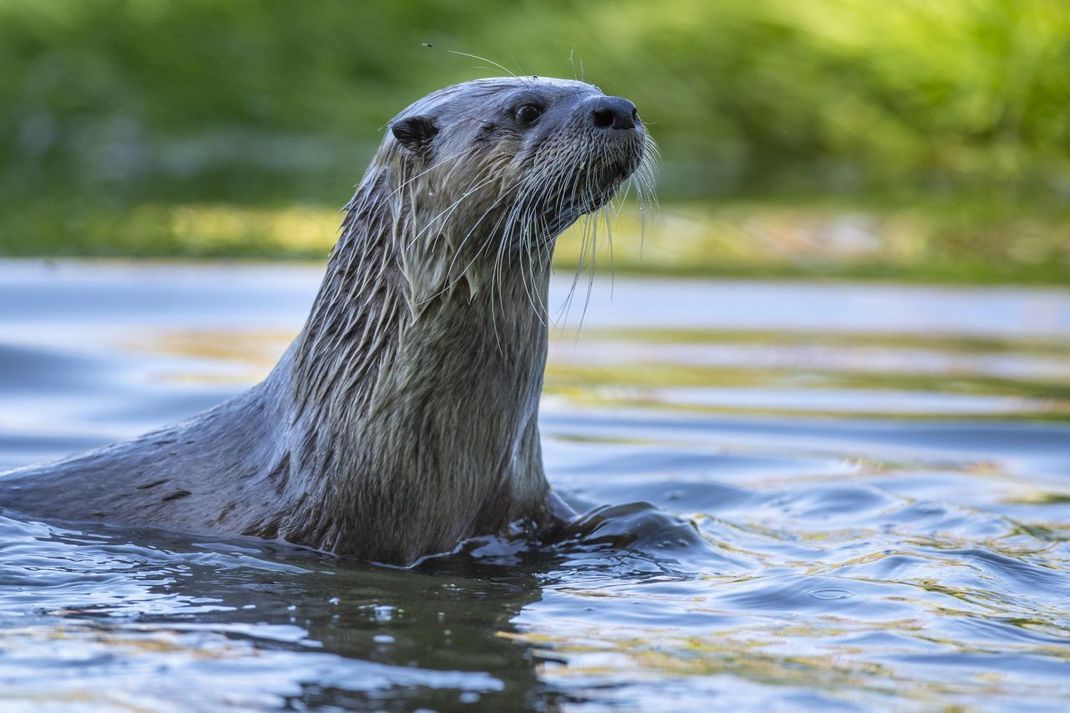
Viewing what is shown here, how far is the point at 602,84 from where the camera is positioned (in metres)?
18.5

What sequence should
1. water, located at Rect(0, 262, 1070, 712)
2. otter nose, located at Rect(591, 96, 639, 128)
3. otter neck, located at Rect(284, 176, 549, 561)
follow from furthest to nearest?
otter neck, located at Rect(284, 176, 549, 561) → otter nose, located at Rect(591, 96, 639, 128) → water, located at Rect(0, 262, 1070, 712)

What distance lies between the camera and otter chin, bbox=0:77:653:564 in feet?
14.4

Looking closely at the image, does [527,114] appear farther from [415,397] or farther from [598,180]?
[415,397]

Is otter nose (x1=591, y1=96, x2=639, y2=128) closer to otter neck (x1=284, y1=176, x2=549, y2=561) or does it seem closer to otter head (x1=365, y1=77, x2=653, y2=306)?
otter head (x1=365, y1=77, x2=653, y2=306)

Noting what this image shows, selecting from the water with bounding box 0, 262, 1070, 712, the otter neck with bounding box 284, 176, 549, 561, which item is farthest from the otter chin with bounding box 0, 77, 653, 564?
the water with bounding box 0, 262, 1070, 712

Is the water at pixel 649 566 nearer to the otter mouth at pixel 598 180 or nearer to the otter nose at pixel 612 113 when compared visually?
the otter mouth at pixel 598 180

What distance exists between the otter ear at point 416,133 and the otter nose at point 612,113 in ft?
1.47

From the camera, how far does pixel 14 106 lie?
18.9 m

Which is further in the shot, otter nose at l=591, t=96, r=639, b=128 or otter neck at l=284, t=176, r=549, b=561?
otter neck at l=284, t=176, r=549, b=561

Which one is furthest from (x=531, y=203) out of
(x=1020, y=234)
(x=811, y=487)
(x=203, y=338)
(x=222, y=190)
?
(x=222, y=190)

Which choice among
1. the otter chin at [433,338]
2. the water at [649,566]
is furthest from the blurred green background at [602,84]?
the otter chin at [433,338]

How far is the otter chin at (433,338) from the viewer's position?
4.39 metres

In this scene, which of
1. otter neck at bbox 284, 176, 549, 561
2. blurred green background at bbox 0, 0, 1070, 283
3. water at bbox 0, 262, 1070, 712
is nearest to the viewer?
water at bbox 0, 262, 1070, 712

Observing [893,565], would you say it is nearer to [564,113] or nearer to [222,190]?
[564,113]
